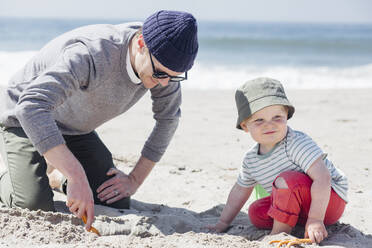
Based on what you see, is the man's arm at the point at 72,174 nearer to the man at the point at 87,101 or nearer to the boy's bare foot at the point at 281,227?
the man at the point at 87,101

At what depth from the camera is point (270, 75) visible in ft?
38.6

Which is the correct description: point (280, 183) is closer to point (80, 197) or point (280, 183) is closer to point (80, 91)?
point (80, 197)

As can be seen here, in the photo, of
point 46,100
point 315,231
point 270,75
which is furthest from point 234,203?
point 270,75

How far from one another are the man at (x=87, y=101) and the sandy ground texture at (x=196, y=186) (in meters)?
0.19

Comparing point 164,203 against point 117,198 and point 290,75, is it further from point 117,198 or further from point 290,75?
point 290,75

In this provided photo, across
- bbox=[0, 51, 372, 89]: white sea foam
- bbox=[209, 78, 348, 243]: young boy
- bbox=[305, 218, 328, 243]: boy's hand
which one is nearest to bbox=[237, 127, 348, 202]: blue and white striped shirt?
bbox=[209, 78, 348, 243]: young boy

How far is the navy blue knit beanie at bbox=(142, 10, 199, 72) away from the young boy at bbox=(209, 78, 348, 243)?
390mm

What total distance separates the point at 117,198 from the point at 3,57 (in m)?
12.2

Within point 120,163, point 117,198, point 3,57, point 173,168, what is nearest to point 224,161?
point 173,168

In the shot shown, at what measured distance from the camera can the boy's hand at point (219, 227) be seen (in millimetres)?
2464

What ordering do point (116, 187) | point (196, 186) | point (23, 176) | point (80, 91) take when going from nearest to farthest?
1. point (80, 91)
2. point (23, 176)
3. point (116, 187)
4. point (196, 186)

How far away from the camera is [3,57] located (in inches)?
537

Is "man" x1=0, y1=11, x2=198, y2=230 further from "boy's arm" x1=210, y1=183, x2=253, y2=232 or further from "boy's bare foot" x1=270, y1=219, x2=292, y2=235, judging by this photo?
"boy's bare foot" x1=270, y1=219, x2=292, y2=235

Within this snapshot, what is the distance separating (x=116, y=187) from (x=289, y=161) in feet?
3.67
